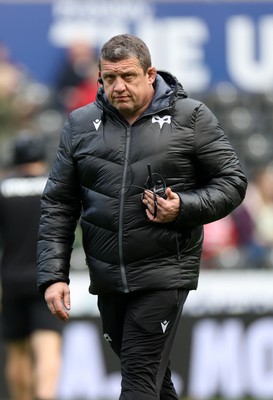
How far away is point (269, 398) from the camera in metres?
9.90

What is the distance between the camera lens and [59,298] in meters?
5.65

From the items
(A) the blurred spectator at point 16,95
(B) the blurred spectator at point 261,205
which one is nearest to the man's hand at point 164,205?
(B) the blurred spectator at point 261,205

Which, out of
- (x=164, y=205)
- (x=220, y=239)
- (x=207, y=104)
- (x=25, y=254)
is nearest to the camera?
(x=164, y=205)

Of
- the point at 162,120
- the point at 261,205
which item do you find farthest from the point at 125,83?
the point at 261,205

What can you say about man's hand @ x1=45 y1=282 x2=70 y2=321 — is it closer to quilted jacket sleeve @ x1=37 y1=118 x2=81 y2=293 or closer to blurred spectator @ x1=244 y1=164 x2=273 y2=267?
quilted jacket sleeve @ x1=37 y1=118 x2=81 y2=293

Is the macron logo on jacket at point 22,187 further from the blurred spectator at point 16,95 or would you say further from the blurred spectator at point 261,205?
the blurred spectator at point 16,95

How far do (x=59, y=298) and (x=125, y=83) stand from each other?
43.5 inches

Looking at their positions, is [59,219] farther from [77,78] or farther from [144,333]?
[77,78]

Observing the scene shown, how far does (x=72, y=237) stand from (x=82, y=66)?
29.5 feet

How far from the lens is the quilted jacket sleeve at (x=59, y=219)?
5.73 metres

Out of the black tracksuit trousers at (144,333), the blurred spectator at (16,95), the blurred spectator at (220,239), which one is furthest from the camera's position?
the blurred spectator at (16,95)

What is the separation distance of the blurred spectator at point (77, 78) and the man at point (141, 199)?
8.38m

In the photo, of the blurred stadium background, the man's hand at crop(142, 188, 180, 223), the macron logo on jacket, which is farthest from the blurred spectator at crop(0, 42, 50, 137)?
the man's hand at crop(142, 188, 180, 223)

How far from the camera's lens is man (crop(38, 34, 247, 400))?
554 centimetres
